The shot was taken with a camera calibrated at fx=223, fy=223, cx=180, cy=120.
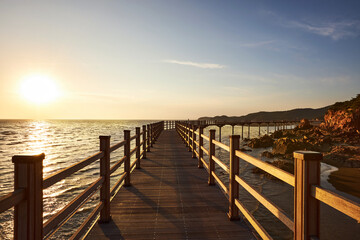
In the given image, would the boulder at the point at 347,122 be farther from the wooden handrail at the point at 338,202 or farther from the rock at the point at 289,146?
the wooden handrail at the point at 338,202

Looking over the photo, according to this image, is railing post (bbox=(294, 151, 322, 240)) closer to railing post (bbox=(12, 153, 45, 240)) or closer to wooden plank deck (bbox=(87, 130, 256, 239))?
wooden plank deck (bbox=(87, 130, 256, 239))

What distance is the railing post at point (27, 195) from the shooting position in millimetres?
1798

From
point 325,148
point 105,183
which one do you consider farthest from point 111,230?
point 325,148

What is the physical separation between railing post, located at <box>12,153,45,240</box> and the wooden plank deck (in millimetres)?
1733

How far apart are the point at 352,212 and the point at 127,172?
17.3ft

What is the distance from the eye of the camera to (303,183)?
179cm

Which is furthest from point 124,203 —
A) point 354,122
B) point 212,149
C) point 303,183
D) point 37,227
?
point 354,122

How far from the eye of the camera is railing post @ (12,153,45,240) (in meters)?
1.80

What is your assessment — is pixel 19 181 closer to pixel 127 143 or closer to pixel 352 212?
pixel 352 212

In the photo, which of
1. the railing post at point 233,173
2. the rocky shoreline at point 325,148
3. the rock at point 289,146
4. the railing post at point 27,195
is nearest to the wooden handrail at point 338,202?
the railing post at point 233,173

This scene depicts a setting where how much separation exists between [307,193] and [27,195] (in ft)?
7.42

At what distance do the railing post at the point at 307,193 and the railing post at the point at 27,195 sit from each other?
2.19 m

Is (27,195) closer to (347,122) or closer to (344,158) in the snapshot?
(344,158)

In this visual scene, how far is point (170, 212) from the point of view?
4.31 metres
